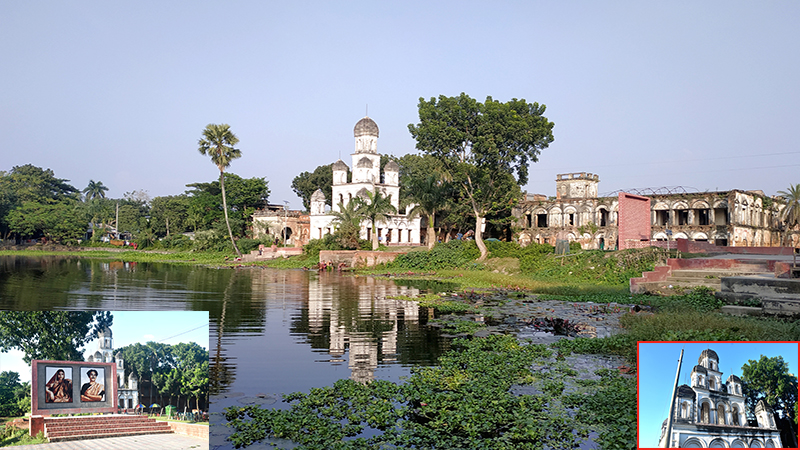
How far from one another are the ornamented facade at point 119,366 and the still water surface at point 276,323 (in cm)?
209

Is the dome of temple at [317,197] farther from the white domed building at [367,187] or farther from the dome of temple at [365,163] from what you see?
the dome of temple at [365,163]

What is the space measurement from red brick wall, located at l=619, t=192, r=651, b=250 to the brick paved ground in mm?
25850

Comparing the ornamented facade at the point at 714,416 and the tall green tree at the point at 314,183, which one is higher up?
the tall green tree at the point at 314,183

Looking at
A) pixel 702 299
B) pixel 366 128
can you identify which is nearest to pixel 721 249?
pixel 702 299

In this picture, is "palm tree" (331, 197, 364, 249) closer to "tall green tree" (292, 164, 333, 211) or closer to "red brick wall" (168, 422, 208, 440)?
"tall green tree" (292, 164, 333, 211)

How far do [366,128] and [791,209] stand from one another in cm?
3631

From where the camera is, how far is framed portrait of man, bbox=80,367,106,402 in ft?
13.3

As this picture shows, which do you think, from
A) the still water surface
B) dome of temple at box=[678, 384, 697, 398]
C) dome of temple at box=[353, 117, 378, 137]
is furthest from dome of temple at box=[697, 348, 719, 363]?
dome of temple at box=[353, 117, 378, 137]

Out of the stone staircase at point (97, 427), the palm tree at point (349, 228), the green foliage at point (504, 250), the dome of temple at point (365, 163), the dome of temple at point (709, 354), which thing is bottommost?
the stone staircase at point (97, 427)

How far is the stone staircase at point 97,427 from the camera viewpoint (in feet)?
13.0

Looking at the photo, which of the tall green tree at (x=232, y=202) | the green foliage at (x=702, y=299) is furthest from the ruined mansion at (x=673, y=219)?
the tall green tree at (x=232, y=202)

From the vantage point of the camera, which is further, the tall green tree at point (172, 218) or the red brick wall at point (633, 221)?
the tall green tree at point (172, 218)

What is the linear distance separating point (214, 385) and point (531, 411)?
4.49 meters

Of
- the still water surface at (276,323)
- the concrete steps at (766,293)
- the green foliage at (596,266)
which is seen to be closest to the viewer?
the still water surface at (276,323)
